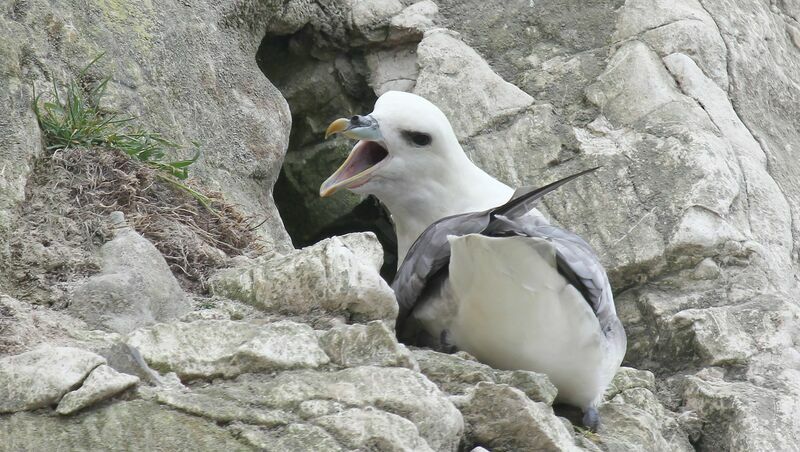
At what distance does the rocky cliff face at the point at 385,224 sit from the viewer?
2396mm

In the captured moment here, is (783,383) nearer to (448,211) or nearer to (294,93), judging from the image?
(448,211)

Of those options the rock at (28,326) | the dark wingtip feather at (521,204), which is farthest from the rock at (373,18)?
the rock at (28,326)

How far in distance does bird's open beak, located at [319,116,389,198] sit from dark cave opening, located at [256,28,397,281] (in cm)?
135

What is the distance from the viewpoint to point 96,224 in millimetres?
3217

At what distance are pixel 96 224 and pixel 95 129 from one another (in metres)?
0.40

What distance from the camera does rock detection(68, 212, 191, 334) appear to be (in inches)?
112

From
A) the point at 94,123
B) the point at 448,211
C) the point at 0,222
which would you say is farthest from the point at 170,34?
the point at 0,222

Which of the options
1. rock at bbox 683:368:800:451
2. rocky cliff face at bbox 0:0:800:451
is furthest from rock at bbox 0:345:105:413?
rock at bbox 683:368:800:451

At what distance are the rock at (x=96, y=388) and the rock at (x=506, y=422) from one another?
70cm

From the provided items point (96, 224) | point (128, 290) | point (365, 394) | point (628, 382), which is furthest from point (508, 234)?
point (96, 224)

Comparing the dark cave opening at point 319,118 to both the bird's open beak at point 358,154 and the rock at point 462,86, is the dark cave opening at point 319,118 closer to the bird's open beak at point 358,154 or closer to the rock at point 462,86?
the rock at point 462,86

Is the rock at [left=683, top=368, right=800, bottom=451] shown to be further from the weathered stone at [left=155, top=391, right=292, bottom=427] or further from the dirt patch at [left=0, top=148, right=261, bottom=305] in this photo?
the weathered stone at [left=155, top=391, right=292, bottom=427]

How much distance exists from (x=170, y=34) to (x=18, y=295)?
5.43 feet

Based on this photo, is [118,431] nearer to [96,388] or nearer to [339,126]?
[96,388]
